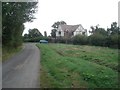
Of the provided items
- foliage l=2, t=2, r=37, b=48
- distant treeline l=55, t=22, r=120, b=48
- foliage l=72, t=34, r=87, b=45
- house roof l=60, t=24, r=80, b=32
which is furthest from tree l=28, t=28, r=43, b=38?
foliage l=2, t=2, r=37, b=48

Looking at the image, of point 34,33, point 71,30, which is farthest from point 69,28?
point 34,33

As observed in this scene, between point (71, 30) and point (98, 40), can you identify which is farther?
point (71, 30)

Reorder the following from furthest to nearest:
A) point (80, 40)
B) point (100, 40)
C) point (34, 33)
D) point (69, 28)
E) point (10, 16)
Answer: point (34, 33) → point (69, 28) → point (80, 40) → point (100, 40) → point (10, 16)

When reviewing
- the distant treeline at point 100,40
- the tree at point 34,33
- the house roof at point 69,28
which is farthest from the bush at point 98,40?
the tree at point 34,33

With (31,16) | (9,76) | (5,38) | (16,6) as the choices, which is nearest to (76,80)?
(9,76)

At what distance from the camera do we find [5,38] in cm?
2872

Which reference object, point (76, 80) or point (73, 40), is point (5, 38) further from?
→ point (73, 40)

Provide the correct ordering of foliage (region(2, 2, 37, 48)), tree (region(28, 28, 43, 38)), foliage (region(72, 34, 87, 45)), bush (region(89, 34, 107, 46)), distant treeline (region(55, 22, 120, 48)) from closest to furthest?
foliage (region(2, 2, 37, 48)) < distant treeline (region(55, 22, 120, 48)) < bush (region(89, 34, 107, 46)) < foliage (region(72, 34, 87, 45)) < tree (region(28, 28, 43, 38))

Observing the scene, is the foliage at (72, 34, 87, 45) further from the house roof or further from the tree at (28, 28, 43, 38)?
the tree at (28, 28, 43, 38)

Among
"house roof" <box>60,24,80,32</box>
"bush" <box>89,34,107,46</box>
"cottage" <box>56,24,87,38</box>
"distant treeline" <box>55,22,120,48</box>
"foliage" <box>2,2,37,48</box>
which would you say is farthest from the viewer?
"house roof" <box>60,24,80,32</box>

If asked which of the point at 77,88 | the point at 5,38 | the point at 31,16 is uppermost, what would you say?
the point at 31,16

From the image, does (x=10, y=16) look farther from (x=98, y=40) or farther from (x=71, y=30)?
(x=71, y=30)

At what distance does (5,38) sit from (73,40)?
36.9 meters

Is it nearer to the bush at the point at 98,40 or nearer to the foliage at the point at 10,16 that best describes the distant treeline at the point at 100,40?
the bush at the point at 98,40
